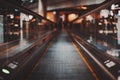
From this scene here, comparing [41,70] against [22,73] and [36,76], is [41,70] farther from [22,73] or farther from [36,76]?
[22,73]

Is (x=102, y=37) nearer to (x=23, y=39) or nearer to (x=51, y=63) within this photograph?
(x=51, y=63)

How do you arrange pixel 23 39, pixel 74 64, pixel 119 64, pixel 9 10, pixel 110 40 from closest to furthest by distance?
pixel 119 64 → pixel 9 10 → pixel 110 40 → pixel 74 64 → pixel 23 39

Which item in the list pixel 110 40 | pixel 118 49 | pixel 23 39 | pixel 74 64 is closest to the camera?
pixel 118 49

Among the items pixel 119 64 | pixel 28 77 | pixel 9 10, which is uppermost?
pixel 9 10

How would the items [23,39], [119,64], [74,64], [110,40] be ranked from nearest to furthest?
[119,64], [110,40], [74,64], [23,39]

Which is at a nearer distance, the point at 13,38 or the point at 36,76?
the point at 36,76

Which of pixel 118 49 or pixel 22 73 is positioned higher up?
pixel 118 49

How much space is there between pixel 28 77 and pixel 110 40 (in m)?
2.62

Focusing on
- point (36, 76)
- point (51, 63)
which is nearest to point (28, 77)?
point (36, 76)

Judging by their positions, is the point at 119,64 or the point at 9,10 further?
the point at 9,10

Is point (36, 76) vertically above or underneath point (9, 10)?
underneath

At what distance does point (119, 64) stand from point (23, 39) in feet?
17.7

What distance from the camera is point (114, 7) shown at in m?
7.11

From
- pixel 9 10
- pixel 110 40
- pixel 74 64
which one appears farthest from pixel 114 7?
pixel 74 64
